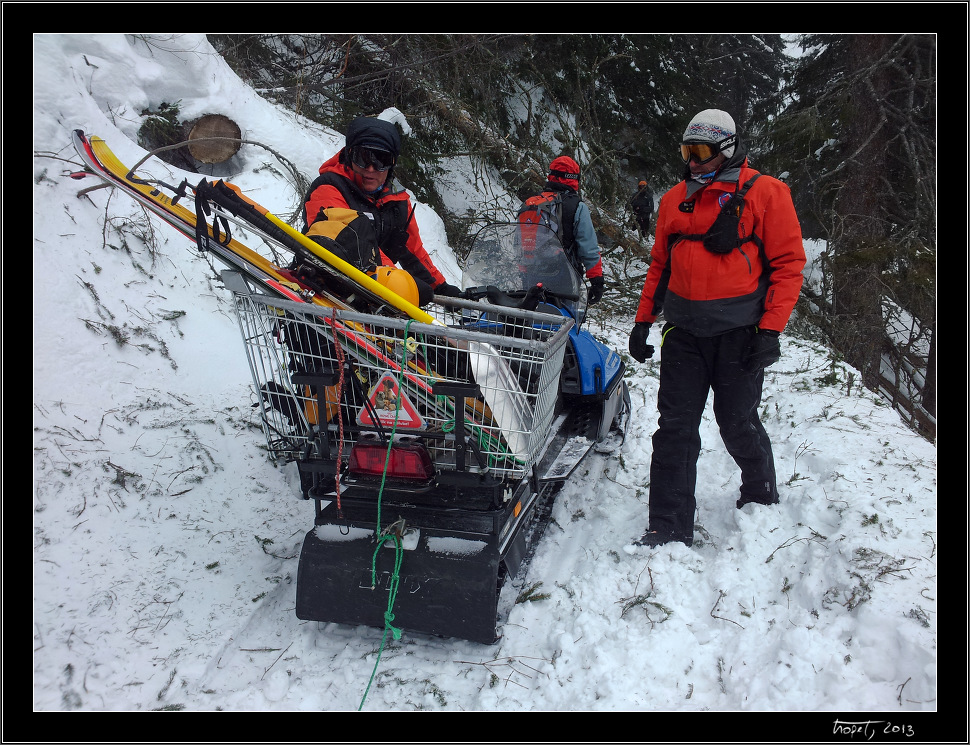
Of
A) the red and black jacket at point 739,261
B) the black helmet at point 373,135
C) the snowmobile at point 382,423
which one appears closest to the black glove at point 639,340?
the red and black jacket at point 739,261

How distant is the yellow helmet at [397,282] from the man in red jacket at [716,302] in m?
1.27

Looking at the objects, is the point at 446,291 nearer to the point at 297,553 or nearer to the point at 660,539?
the point at 297,553

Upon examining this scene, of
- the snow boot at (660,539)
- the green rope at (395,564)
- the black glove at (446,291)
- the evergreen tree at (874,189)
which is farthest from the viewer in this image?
the evergreen tree at (874,189)

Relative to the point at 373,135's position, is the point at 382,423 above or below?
below

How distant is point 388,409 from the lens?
2.46 m

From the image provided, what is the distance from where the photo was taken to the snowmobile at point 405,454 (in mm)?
2365

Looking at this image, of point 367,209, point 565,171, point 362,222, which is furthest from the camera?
point 565,171

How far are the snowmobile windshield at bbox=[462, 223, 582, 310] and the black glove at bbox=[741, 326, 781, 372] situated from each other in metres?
1.28

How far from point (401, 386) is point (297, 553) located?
4.35 ft

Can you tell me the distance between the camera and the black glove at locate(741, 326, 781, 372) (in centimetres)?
281

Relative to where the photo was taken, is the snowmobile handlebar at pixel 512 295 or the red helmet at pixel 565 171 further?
the red helmet at pixel 565 171

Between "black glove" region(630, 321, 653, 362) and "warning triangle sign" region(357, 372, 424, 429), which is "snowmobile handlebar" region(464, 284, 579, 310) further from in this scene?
"warning triangle sign" region(357, 372, 424, 429)
